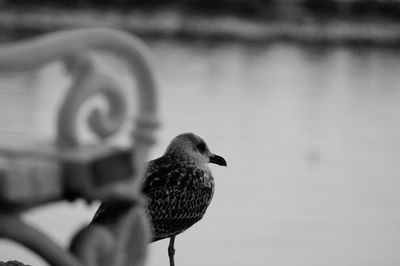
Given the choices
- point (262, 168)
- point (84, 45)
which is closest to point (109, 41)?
point (84, 45)

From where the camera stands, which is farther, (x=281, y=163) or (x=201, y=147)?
(x=281, y=163)

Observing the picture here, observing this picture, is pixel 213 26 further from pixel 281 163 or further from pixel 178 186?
pixel 178 186

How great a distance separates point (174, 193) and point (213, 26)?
33.3 meters

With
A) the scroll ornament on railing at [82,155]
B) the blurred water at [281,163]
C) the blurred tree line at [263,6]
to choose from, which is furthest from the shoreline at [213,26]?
the scroll ornament on railing at [82,155]

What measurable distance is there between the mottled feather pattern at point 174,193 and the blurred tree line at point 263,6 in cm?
3013

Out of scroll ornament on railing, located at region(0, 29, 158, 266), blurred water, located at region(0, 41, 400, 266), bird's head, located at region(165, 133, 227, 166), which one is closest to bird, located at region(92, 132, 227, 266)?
bird's head, located at region(165, 133, 227, 166)

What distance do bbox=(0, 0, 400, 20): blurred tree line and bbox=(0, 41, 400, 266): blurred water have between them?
44.8 feet

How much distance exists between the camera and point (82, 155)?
1.82m

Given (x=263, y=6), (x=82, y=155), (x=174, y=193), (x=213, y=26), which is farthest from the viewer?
(x=263, y=6)

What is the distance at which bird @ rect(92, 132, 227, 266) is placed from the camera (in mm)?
3711

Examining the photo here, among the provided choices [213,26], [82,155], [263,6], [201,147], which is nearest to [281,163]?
[201,147]

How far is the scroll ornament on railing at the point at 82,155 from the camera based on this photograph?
1777mm

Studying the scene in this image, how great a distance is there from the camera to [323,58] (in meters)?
28.8

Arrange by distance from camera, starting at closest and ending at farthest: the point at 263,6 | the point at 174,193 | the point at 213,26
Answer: the point at 174,193, the point at 213,26, the point at 263,6
